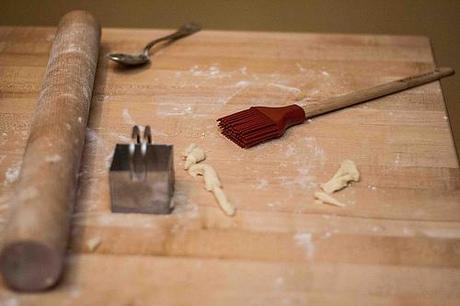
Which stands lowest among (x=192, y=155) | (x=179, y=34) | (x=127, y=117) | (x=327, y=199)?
(x=327, y=199)

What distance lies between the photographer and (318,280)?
3.38ft

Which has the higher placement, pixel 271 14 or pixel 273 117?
pixel 271 14

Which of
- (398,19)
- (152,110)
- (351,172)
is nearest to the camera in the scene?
(351,172)

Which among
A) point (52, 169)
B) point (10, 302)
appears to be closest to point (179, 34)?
point (52, 169)

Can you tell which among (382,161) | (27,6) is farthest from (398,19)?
(27,6)

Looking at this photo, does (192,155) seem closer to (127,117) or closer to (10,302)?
(127,117)

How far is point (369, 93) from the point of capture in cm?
141

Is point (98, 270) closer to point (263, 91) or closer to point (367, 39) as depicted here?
point (263, 91)

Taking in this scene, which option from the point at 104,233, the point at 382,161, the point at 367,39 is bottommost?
the point at 104,233

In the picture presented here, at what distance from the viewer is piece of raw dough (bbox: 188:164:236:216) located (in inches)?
44.7

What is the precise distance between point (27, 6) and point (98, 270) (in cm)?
142

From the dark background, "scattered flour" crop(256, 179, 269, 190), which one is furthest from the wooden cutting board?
the dark background

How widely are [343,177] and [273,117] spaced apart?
0.19 meters

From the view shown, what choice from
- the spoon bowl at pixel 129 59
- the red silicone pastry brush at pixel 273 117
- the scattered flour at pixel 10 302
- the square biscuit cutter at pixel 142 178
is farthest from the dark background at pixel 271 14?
the scattered flour at pixel 10 302
